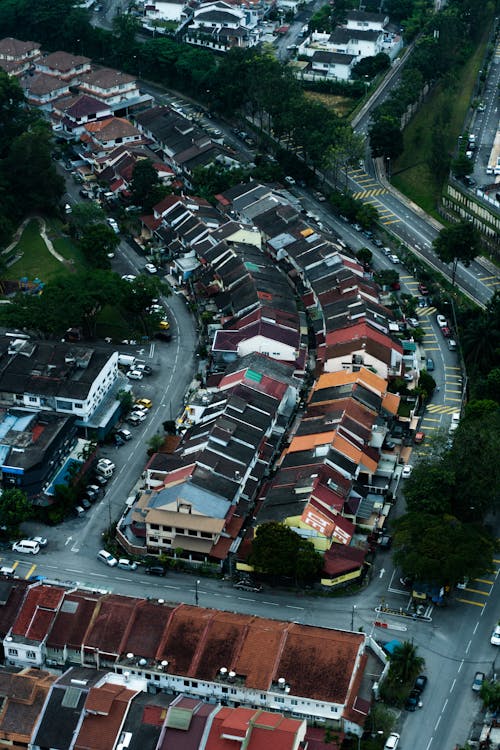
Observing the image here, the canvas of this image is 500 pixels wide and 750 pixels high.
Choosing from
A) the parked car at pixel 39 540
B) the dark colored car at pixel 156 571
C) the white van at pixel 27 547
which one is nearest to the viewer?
the dark colored car at pixel 156 571

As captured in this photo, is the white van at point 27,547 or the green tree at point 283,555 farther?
the white van at point 27,547

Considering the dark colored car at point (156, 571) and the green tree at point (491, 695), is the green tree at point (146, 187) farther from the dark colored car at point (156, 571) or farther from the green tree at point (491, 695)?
the green tree at point (491, 695)

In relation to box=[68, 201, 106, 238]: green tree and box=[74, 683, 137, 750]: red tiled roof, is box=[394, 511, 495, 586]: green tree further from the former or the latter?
box=[68, 201, 106, 238]: green tree

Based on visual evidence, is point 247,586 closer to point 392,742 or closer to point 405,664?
point 405,664

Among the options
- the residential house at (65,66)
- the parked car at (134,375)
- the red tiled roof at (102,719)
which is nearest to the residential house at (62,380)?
the parked car at (134,375)

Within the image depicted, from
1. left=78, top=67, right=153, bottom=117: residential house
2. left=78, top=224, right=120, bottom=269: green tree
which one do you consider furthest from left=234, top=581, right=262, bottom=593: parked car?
left=78, top=67, right=153, bottom=117: residential house

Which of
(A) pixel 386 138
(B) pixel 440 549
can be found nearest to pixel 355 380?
(B) pixel 440 549
